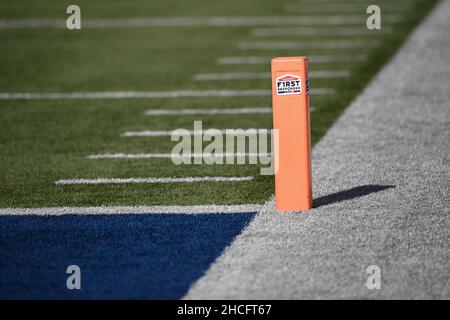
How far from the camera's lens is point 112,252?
21.4 ft

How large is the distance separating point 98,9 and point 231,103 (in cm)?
1031

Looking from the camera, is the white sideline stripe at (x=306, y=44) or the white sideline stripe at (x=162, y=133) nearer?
the white sideline stripe at (x=162, y=133)

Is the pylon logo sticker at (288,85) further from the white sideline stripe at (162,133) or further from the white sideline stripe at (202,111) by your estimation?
the white sideline stripe at (202,111)

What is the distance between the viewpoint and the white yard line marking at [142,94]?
12.7m

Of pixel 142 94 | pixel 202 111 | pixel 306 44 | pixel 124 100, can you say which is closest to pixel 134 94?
pixel 142 94

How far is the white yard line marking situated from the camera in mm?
12734

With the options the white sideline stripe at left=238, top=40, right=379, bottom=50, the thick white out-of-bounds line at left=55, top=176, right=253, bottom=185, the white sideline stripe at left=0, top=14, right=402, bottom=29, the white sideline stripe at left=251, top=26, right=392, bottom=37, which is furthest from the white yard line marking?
the white sideline stripe at left=0, top=14, right=402, bottom=29

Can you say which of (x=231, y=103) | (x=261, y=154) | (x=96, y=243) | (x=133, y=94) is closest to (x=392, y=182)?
(x=261, y=154)

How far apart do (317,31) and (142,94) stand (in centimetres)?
649

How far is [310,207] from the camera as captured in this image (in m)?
7.40

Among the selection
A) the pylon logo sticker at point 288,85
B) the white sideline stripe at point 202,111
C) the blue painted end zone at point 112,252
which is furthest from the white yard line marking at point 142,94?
the pylon logo sticker at point 288,85

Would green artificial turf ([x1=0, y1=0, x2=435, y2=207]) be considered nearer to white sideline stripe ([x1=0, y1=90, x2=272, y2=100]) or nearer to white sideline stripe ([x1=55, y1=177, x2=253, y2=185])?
white sideline stripe ([x1=55, y1=177, x2=253, y2=185])
